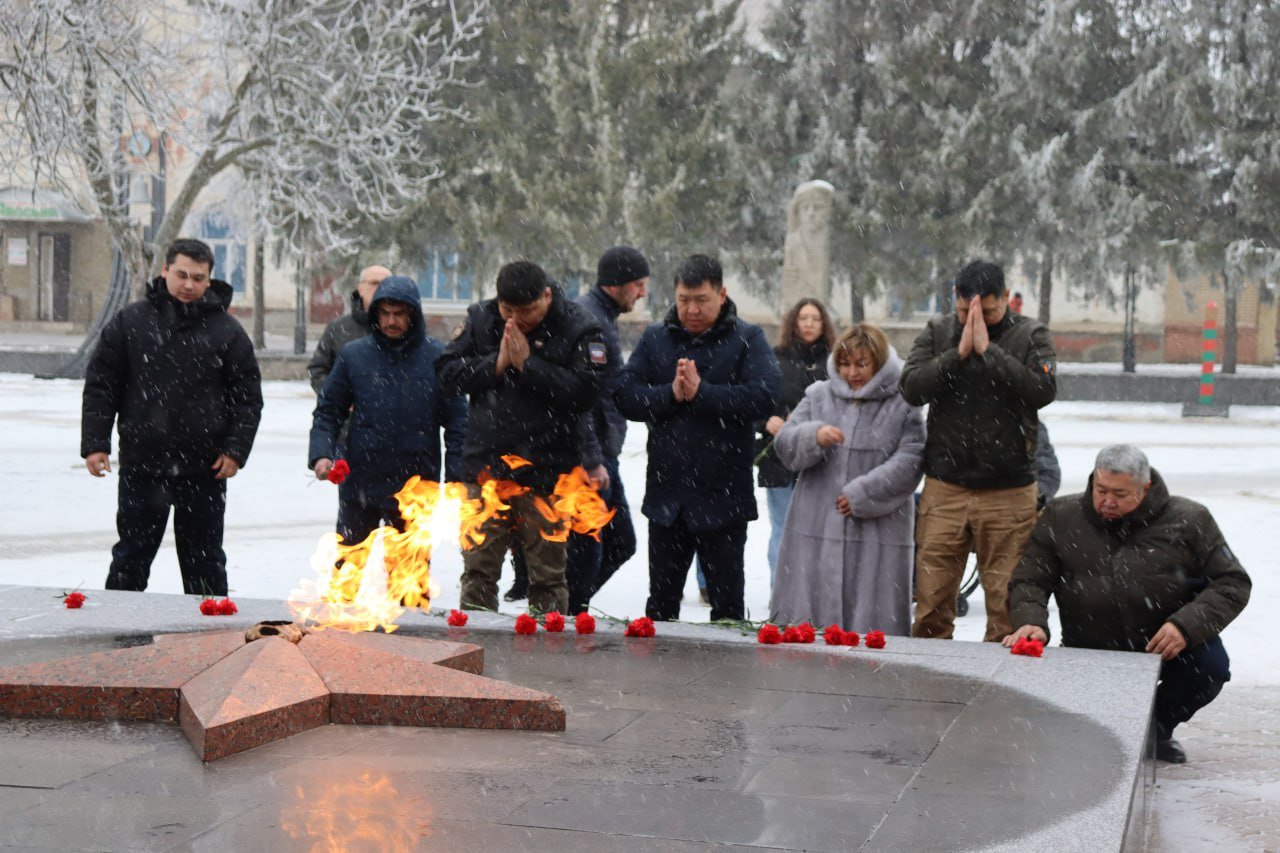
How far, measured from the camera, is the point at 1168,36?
1264 inches

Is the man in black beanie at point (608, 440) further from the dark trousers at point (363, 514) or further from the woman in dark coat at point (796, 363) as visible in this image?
the woman in dark coat at point (796, 363)

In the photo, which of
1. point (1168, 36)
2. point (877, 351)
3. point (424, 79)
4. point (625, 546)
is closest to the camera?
point (877, 351)

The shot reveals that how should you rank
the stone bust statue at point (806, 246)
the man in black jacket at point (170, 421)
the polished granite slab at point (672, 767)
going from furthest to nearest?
the stone bust statue at point (806, 246) < the man in black jacket at point (170, 421) < the polished granite slab at point (672, 767)

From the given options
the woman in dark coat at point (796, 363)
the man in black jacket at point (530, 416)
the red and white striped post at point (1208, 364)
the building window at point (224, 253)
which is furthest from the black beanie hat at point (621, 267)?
the building window at point (224, 253)

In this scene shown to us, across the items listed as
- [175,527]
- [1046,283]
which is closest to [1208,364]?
[1046,283]

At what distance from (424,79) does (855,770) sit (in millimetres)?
17501

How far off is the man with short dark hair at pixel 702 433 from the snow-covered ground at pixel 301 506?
1.49 metres

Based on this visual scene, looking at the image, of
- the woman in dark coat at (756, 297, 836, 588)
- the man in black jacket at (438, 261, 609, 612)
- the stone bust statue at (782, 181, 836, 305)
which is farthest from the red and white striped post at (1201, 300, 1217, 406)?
the man in black jacket at (438, 261, 609, 612)

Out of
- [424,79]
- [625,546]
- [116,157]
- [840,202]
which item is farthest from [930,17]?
[625,546]

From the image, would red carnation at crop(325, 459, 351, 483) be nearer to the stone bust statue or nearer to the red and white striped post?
the stone bust statue

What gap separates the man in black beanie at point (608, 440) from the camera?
7.48m

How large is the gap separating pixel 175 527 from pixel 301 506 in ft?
18.9

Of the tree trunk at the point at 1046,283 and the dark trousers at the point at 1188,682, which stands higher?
the tree trunk at the point at 1046,283

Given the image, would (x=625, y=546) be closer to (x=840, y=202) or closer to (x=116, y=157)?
(x=116, y=157)
